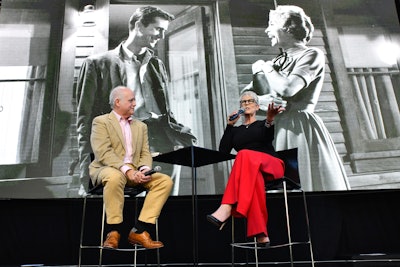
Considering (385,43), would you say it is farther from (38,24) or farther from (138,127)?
(38,24)

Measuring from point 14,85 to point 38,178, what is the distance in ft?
2.79

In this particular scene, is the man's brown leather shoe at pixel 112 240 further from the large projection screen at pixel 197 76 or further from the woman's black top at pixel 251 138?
the large projection screen at pixel 197 76

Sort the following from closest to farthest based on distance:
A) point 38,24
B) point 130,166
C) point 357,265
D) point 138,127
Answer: point 130,166, point 138,127, point 357,265, point 38,24

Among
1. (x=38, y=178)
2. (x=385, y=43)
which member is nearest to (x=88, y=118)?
(x=38, y=178)

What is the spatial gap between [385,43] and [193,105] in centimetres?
195

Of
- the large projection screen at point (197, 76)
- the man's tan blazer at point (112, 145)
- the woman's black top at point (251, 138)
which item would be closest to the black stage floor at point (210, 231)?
the large projection screen at point (197, 76)

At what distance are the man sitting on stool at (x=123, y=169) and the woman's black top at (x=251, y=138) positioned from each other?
57cm

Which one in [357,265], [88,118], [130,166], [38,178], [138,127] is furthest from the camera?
[88,118]

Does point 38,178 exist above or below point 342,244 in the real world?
above

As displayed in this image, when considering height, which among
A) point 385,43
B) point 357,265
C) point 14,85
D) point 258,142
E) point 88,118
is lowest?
point 357,265

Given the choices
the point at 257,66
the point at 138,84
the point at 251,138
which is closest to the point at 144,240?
the point at 251,138

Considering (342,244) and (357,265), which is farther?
(342,244)

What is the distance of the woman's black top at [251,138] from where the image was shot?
240cm

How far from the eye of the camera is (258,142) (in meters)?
2.42
